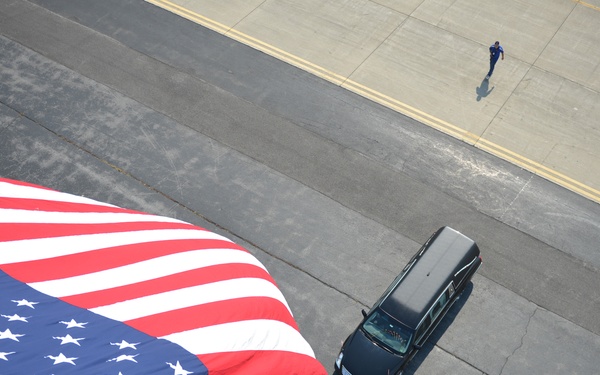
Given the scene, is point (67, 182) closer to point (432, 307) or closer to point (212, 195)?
point (212, 195)

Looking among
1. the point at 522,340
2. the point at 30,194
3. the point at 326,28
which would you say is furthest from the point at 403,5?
the point at 30,194

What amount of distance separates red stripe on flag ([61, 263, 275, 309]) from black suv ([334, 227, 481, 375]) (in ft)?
11.3

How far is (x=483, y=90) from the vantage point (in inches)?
844

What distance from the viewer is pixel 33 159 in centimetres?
1919

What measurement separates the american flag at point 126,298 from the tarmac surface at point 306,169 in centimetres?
488

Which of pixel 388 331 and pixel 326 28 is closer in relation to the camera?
pixel 388 331

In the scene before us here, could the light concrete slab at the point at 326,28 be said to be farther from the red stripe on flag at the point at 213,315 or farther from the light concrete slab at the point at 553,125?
the red stripe on flag at the point at 213,315

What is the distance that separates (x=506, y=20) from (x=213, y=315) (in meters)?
17.6

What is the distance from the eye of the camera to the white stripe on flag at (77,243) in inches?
416

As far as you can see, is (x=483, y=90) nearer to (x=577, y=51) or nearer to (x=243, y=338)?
(x=577, y=51)

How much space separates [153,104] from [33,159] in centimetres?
391

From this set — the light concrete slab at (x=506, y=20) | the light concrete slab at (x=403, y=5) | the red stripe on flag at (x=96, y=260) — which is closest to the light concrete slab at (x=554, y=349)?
the red stripe on flag at (x=96, y=260)

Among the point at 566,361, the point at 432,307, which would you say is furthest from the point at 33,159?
the point at 566,361

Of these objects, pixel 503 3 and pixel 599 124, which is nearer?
pixel 599 124
